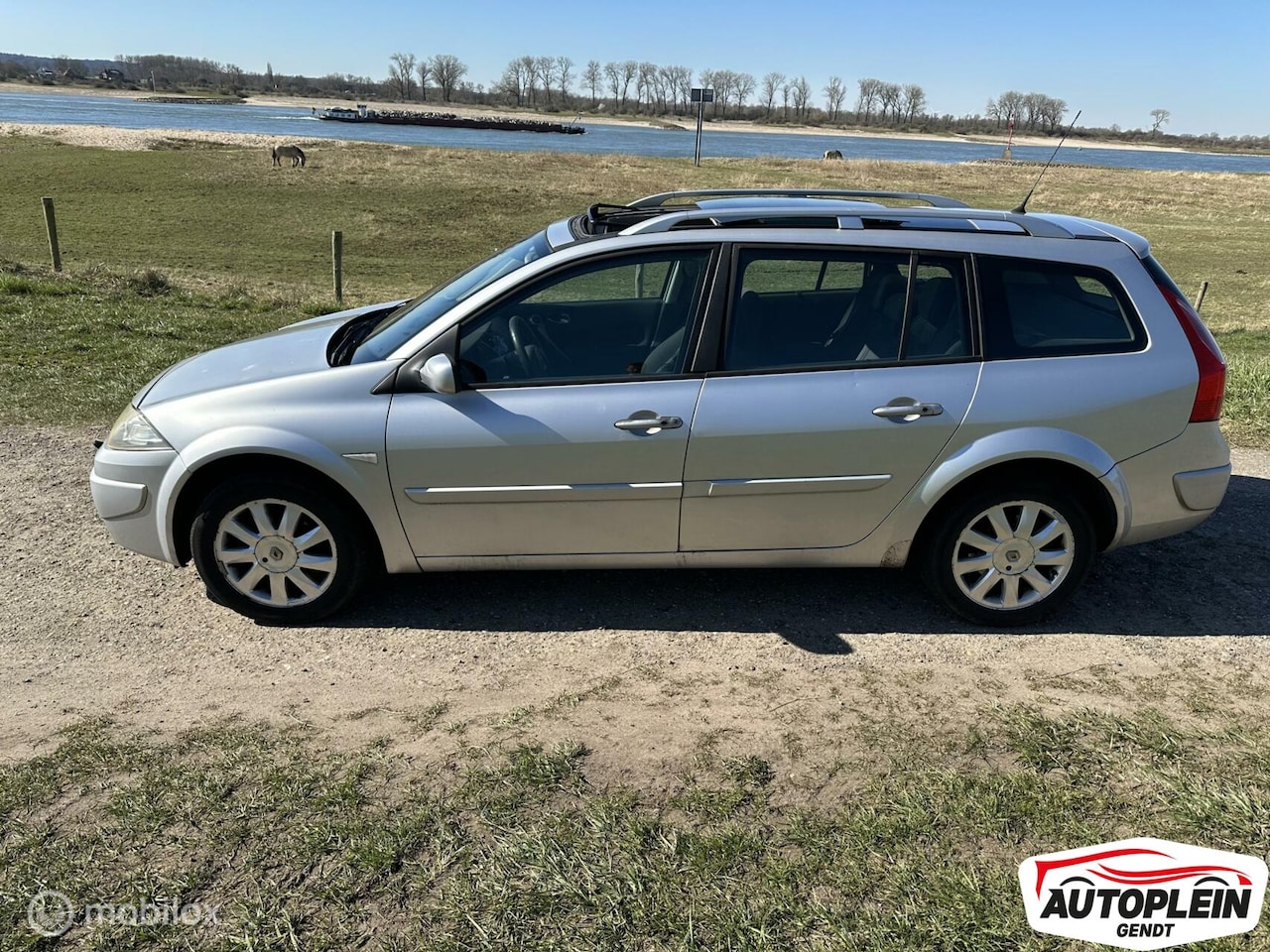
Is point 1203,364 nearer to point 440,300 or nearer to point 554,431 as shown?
point 554,431

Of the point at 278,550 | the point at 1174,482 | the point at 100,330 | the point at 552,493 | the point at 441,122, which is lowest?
the point at 100,330

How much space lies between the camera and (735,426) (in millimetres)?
3945

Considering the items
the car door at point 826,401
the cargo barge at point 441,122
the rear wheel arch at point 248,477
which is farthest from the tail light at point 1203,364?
the cargo barge at point 441,122

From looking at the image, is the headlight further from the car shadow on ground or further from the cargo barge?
the cargo barge

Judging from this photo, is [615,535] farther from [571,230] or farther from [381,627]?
[571,230]

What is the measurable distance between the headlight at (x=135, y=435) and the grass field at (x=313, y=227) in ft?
11.0

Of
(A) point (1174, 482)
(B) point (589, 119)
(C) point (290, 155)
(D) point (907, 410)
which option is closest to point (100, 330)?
(D) point (907, 410)

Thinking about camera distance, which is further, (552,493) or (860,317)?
(860,317)

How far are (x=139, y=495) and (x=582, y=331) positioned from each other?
2020 millimetres

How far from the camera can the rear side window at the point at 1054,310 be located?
13.4 ft

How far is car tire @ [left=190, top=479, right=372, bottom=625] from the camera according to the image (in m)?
4.05

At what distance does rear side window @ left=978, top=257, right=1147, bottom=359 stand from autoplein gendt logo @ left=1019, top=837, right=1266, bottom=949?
6.76 feet

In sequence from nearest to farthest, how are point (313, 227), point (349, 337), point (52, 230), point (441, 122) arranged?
point (349, 337) < point (52, 230) < point (313, 227) < point (441, 122)

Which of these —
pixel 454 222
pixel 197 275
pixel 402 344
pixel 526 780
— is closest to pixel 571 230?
pixel 402 344
